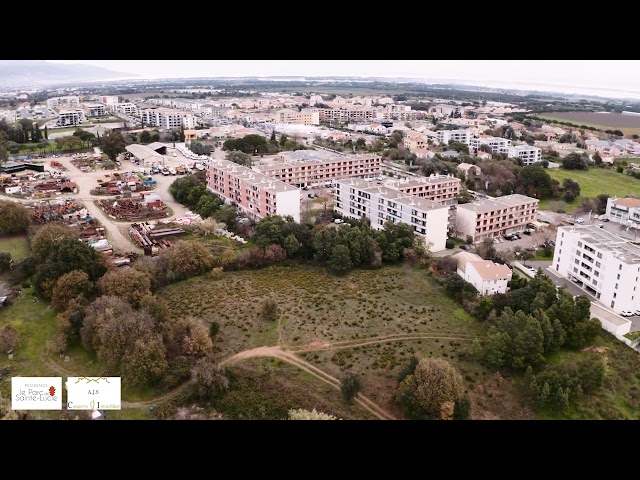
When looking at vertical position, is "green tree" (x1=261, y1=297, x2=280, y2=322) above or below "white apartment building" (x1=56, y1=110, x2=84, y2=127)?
below

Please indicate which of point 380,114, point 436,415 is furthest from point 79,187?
point 380,114

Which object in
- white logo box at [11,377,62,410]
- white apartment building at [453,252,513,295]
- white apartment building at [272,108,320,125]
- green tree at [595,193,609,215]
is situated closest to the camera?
white logo box at [11,377,62,410]

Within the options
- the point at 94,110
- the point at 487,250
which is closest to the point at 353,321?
the point at 487,250

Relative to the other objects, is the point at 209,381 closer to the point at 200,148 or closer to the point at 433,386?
the point at 433,386

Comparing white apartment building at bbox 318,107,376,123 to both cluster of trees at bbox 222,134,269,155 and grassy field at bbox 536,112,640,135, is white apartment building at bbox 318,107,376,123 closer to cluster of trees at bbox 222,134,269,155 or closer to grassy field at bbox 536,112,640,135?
grassy field at bbox 536,112,640,135

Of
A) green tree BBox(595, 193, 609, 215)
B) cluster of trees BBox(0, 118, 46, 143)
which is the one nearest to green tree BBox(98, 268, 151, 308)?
green tree BBox(595, 193, 609, 215)

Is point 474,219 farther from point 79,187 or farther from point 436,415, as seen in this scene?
point 79,187
